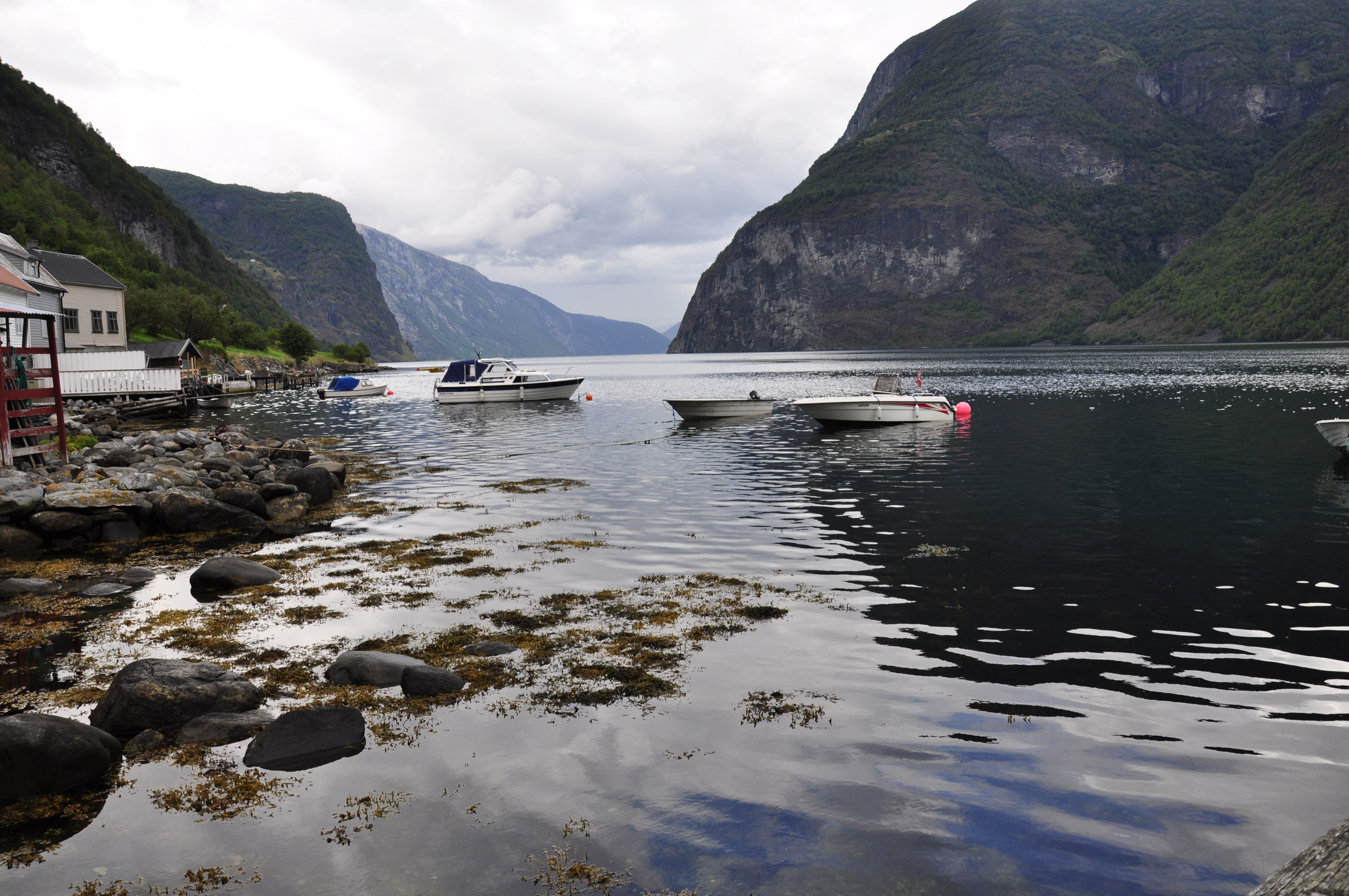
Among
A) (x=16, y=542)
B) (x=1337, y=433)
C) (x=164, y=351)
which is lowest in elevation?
(x=16, y=542)

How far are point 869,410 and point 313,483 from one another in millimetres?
29159

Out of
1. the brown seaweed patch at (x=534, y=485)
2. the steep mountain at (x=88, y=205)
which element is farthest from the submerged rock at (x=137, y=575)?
the steep mountain at (x=88, y=205)

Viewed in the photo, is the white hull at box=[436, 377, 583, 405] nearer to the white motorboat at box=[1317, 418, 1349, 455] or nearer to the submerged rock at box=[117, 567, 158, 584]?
the white motorboat at box=[1317, 418, 1349, 455]

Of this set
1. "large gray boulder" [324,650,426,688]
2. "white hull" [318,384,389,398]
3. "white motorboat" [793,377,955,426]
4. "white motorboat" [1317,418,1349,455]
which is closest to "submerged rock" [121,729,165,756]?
"large gray boulder" [324,650,426,688]

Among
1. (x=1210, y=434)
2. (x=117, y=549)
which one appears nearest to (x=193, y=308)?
(x=117, y=549)

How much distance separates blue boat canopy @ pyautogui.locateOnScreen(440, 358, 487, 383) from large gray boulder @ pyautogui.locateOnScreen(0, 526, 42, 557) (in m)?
58.7

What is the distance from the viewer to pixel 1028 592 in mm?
13602

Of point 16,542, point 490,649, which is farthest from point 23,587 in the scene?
point 490,649

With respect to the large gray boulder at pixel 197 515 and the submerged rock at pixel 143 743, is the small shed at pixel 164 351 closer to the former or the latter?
the large gray boulder at pixel 197 515

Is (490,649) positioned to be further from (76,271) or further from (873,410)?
(76,271)

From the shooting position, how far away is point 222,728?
8.67 meters

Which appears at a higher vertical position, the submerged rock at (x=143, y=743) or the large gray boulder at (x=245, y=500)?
the large gray boulder at (x=245, y=500)

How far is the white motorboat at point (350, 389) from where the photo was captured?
8931 cm

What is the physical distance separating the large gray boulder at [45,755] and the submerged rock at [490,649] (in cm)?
426
